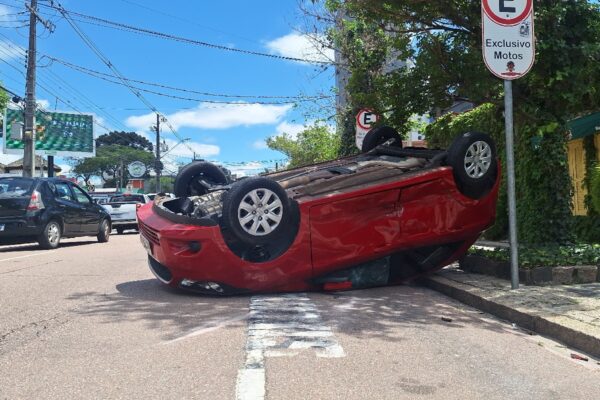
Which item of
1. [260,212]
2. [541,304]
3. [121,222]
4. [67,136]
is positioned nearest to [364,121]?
[260,212]

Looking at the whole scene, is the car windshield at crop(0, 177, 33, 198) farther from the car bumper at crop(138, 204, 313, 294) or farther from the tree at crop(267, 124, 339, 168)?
the tree at crop(267, 124, 339, 168)

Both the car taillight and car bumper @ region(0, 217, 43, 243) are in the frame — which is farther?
the car taillight

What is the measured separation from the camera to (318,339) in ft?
15.8

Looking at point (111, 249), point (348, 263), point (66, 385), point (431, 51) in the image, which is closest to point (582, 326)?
point (348, 263)

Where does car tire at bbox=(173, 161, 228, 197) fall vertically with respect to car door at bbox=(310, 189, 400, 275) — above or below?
above

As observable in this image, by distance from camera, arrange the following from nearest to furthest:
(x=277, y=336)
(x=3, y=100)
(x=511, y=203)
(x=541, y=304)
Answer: (x=277, y=336)
(x=541, y=304)
(x=511, y=203)
(x=3, y=100)

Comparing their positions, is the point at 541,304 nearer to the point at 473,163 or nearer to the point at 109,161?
the point at 473,163

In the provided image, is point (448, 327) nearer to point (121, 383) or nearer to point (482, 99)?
point (121, 383)

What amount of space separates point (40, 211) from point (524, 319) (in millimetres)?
10881

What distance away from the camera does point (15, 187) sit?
12781 millimetres

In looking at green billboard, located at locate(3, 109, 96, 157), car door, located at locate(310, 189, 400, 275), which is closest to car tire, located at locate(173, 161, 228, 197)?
car door, located at locate(310, 189, 400, 275)

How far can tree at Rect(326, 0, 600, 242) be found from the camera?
7660mm

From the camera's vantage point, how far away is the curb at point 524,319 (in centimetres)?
464

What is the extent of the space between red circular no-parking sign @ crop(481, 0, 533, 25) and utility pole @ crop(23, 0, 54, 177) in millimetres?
21449
